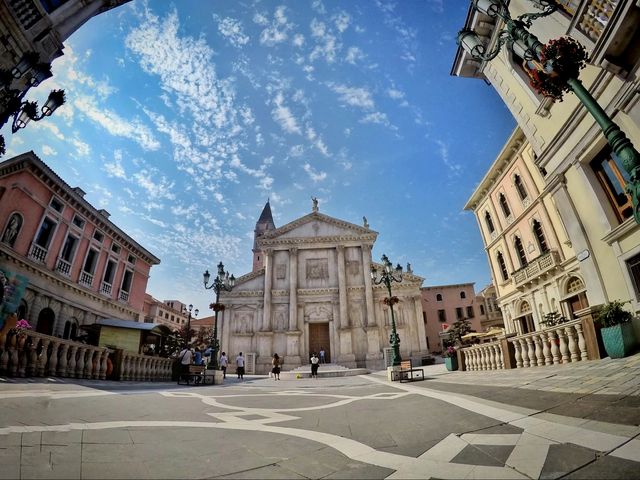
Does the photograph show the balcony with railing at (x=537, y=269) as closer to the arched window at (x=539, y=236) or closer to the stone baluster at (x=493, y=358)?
the arched window at (x=539, y=236)

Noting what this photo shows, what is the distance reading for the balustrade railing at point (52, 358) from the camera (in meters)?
8.12

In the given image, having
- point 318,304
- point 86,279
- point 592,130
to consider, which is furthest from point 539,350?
point 86,279

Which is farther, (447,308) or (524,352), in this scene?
(447,308)

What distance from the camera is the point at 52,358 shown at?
9211mm

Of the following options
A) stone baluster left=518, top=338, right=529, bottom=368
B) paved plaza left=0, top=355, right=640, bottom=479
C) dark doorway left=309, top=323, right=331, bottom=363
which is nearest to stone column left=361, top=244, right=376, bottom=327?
dark doorway left=309, top=323, right=331, bottom=363

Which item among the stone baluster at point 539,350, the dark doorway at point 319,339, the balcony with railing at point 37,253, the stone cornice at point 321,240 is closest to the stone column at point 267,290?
the stone cornice at point 321,240

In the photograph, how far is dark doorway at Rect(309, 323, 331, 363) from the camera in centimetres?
3288

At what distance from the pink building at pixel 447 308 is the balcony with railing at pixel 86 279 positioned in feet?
140

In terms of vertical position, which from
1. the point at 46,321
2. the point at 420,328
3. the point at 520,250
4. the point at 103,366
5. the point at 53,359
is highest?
the point at 520,250

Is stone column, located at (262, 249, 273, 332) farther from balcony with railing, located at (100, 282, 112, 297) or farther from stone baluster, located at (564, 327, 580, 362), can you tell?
stone baluster, located at (564, 327, 580, 362)

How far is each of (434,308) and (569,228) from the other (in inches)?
1706

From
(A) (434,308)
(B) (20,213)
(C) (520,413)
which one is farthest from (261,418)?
(A) (434,308)

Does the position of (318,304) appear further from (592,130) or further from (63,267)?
(592,130)

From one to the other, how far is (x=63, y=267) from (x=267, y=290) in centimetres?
1818
